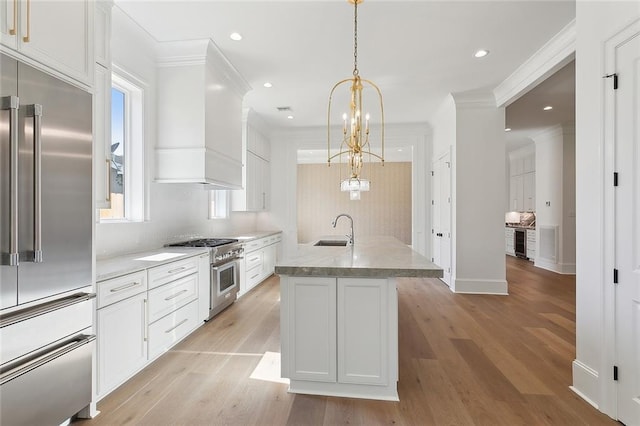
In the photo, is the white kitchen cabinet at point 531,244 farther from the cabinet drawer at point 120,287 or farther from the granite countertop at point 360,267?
the cabinet drawer at point 120,287

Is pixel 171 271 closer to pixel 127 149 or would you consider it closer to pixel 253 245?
pixel 127 149

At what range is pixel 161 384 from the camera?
2.24m

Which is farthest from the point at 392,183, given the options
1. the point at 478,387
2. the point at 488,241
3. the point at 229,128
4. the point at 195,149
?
the point at 478,387

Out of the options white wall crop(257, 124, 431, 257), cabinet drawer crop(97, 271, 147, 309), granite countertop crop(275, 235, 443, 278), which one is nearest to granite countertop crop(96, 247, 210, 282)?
cabinet drawer crop(97, 271, 147, 309)

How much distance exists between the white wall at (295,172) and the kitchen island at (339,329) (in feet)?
14.6

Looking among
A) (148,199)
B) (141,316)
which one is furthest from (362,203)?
(141,316)

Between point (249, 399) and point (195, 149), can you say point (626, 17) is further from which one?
point (195, 149)

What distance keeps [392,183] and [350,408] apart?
8.24m

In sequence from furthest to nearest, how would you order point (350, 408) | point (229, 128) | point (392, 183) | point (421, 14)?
1. point (392, 183)
2. point (229, 128)
3. point (421, 14)
4. point (350, 408)

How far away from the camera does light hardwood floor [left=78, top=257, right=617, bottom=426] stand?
189 centimetres

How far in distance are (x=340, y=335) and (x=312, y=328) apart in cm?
19

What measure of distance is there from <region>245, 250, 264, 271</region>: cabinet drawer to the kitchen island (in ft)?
9.11

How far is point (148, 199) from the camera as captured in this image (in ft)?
10.6

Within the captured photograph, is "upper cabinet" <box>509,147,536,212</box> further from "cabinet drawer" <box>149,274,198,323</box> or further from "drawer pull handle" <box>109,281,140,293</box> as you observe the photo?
"drawer pull handle" <box>109,281,140,293</box>
